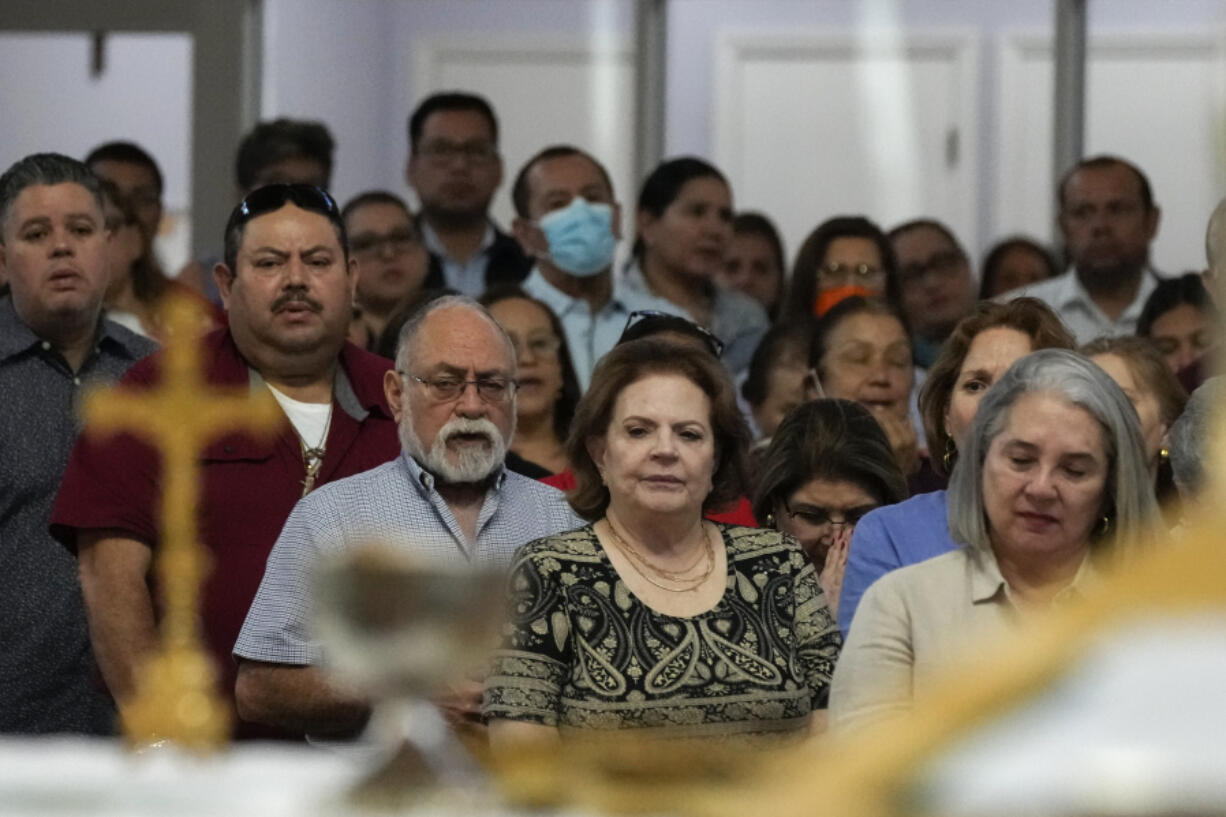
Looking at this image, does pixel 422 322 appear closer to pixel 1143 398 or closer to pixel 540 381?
pixel 540 381

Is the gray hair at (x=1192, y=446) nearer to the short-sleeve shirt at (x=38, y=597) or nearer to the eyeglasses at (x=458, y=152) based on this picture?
the short-sleeve shirt at (x=38, y=597)

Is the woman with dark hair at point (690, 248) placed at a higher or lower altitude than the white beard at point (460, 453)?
higher

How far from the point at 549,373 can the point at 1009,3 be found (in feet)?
14.8

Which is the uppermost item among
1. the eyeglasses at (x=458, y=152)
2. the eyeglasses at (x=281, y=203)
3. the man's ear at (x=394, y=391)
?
the eyeglasses at (x=458, y=152)

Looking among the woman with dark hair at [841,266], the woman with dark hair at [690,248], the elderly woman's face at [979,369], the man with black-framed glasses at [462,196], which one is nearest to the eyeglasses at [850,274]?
the woman with dark hair at [841,266]

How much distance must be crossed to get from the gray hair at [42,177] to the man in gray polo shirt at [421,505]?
1.05m

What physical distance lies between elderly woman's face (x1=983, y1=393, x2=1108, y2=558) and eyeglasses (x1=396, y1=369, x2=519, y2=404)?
1.29 meters

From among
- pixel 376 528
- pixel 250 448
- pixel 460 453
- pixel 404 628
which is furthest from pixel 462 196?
pixel 404 628

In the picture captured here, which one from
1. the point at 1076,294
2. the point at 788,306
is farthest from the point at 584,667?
the point at 1076,294

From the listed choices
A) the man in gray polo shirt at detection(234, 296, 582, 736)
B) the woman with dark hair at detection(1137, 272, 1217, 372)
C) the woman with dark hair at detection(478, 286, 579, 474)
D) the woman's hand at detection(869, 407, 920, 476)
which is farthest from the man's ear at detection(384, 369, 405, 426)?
the woman with dark hair at detection(1137, 272, 1217, 372)

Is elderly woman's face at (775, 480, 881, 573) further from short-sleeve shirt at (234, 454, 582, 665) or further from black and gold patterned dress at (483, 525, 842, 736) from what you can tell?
black and gold patterned dress at (483, 525, 842, 736)

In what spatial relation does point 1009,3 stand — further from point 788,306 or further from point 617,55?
point 788,306

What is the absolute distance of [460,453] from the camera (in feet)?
14.1

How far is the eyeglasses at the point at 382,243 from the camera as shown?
6520mm
